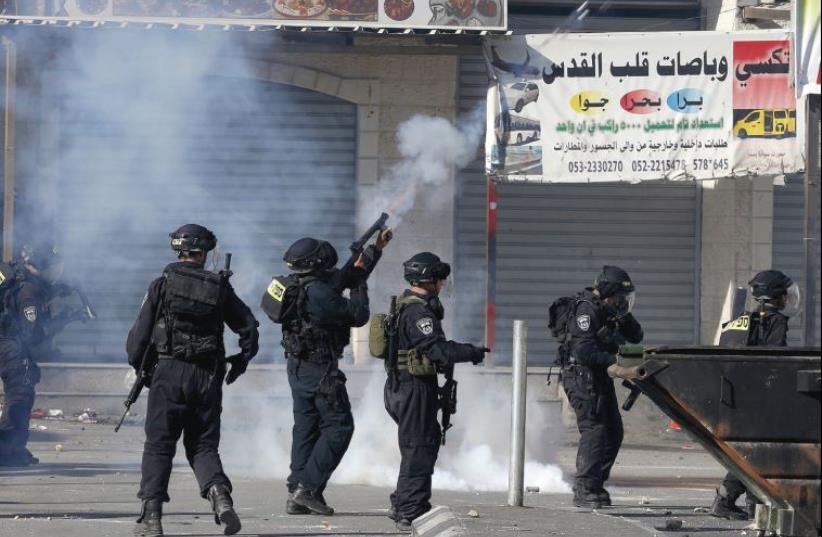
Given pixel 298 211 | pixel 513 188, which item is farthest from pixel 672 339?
pixel 298 211

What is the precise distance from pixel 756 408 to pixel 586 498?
10.6ft

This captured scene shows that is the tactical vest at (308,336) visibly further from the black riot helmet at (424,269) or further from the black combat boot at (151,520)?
the black combat boot at (151,520)

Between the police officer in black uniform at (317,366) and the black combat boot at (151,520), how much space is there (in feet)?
4.14

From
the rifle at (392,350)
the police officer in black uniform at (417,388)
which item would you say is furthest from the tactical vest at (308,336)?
the police officer in black uniform at (417,388)

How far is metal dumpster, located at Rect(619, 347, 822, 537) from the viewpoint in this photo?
6.15 m

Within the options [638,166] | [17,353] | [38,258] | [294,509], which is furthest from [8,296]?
[638,166]

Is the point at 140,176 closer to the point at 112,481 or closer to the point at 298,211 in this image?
the point at 298,211

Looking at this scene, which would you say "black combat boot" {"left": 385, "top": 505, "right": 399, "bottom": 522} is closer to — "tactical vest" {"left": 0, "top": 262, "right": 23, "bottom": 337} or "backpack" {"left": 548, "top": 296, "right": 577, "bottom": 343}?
"backpack" {"left": 548, "top": 296, "right": 577, "bottom": 343}

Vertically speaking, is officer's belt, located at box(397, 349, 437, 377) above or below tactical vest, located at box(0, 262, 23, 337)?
below

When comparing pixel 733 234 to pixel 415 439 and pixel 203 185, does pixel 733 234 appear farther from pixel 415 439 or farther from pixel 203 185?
pixel 415 439

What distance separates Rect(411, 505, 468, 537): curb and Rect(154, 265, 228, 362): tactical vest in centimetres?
143

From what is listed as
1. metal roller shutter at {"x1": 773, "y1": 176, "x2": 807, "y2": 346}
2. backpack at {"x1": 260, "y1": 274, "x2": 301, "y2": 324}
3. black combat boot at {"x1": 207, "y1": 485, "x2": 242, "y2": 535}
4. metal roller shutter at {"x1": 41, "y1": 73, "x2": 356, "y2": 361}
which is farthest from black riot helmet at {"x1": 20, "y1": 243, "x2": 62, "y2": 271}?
metal roller shutter at {"x1": 773, "y1": 176, "x2": 807, "y2": 346}

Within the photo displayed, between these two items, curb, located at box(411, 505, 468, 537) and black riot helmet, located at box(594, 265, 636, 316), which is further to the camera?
black riot helmet, located at box(594, 265, 636, 316)

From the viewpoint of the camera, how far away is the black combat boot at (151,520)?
7595 mm
